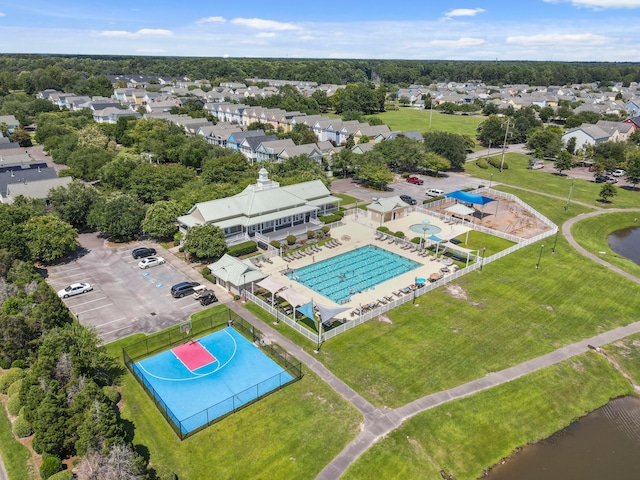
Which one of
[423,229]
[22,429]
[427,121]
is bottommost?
[22,429]

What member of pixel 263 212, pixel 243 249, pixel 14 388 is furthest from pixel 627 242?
pixel 14 388

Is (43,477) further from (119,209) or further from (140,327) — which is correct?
(119,209)

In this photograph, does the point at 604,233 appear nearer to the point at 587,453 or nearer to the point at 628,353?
the point at 628,353

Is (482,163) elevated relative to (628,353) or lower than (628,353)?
elevated

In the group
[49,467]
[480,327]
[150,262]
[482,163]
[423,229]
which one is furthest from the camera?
[482,163]

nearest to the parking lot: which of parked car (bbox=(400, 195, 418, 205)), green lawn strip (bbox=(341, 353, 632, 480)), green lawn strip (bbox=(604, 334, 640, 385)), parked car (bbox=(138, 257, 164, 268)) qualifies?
parked car (bbox=(138, 257, 164, 268))

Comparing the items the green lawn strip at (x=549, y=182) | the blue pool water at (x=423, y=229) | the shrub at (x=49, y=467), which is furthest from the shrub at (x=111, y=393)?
the green lawn strip at (x=549, y=182)
